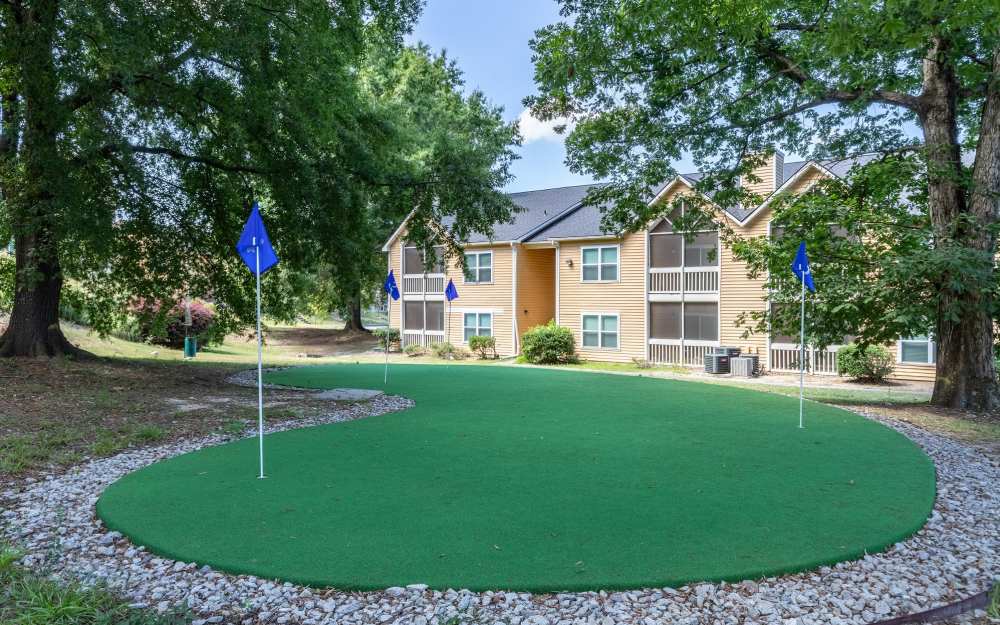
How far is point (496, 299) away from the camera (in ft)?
90.6

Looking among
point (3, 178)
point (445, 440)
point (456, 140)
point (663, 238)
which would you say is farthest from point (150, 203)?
point (456, 140)

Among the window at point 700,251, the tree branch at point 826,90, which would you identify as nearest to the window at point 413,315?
the window at point 700,251

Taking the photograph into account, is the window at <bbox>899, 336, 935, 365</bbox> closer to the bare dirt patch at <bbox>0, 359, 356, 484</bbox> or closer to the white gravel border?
the white gravel border

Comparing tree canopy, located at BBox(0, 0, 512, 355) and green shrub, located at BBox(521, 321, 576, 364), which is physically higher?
tree canopy, located at BBox(0, 0, 512, 355)

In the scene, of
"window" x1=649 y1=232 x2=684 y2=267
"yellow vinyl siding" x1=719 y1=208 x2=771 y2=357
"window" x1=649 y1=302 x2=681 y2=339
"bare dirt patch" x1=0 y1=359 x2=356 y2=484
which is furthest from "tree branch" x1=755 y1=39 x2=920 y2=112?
"window" x1=649 y1=302 x2=681 y2=339

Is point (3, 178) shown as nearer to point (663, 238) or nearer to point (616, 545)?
point (616, 545)

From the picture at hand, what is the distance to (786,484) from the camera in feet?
19.3

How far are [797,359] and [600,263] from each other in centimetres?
780

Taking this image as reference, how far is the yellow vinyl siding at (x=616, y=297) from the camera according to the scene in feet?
79.2

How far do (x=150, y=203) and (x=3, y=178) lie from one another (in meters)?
2.27

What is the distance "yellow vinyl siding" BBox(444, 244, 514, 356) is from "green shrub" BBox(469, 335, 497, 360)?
65cm

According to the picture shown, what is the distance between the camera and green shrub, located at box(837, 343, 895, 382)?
18.7 meters

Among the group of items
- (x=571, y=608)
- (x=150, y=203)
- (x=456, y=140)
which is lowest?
(x=571, y=608)

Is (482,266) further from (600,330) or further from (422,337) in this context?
(600,330)
